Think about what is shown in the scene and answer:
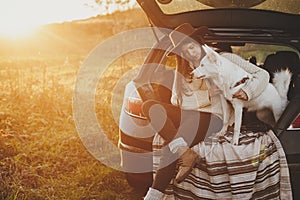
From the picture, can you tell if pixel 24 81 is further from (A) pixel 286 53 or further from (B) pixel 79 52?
(B) pixel 79 52

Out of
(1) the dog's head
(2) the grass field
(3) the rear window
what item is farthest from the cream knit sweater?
(2) the grass field

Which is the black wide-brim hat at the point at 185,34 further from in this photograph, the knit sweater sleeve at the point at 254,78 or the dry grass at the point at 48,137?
the dry grass at the point at 48,137

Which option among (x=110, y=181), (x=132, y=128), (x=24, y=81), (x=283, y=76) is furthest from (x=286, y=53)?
(x=24, y=81)

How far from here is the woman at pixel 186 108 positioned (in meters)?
3.70

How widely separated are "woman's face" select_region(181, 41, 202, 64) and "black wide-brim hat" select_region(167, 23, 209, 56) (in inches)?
1.5

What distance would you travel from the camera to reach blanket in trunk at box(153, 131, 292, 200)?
369cm

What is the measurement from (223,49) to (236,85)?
542 millimetres

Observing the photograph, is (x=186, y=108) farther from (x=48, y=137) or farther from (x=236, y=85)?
(x=48, y=137)

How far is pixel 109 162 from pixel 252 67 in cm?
217

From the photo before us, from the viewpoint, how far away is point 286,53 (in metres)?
4.00

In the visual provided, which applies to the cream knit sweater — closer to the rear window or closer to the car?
the car

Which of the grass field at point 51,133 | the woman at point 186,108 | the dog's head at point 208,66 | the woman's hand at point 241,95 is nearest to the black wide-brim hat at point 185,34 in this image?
the woman at point 186,108

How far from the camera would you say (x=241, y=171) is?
3.68 metres

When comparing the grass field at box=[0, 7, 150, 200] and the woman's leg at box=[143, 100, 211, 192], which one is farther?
the grass field at box=[0, 7, 150, 200]
